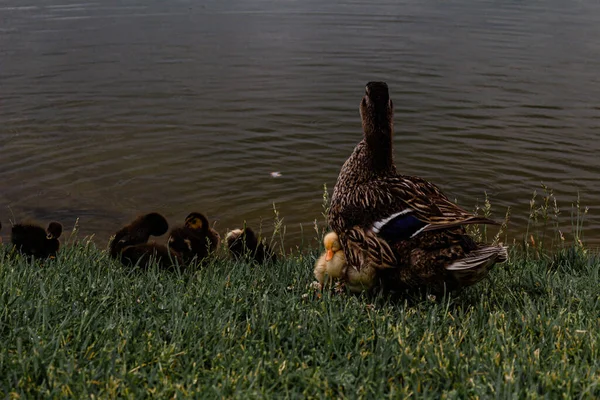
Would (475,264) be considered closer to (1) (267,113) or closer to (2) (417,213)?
(2) (417,213)

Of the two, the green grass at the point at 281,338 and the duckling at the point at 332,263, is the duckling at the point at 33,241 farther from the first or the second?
the duckling at the point at 332,263

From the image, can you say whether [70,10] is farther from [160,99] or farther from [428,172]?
[428,172]

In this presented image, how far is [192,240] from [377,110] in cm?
186

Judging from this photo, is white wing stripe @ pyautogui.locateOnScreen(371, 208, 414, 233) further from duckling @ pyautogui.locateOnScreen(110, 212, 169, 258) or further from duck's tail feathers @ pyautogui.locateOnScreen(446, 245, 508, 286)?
duckling @ pyautogui.locateOnScreen(110, 212, 169, 258)

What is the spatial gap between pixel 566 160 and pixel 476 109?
2707 millimetres

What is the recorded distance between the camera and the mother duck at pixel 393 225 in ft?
16.0

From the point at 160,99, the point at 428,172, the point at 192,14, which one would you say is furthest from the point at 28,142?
the point at 192,14

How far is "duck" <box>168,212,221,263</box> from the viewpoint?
623 centimetres

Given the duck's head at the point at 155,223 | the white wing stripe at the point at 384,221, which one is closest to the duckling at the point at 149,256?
the duck's head at the point at 155,223

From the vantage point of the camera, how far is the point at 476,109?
1375 centimetres

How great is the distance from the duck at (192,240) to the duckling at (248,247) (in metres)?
0.18

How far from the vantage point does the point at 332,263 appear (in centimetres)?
535

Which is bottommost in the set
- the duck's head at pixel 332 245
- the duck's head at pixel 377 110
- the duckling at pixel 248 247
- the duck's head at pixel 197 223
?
the duckling at pixel 248 247

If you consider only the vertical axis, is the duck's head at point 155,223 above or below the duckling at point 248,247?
above
